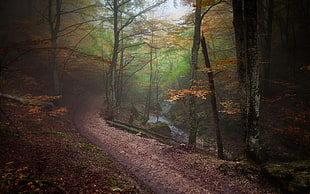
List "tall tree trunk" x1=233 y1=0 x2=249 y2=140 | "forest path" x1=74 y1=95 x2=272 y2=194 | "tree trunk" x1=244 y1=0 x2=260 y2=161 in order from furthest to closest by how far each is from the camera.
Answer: "tall tree trunk" x1=233 y1=0 x2=249 y2=140 < "tree trunk" x1=244 y1=0 x2=260 y2=161 < "forest path" x1=74 y1=95 x2=272 y2=194

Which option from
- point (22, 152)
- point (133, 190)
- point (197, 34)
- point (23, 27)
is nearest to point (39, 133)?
point (22, 152)

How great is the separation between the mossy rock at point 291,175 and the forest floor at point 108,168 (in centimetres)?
41

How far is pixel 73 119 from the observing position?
518 inches

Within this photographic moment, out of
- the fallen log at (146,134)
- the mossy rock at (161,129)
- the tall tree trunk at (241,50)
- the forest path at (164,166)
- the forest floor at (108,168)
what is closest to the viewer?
the forest floor at (108,168)

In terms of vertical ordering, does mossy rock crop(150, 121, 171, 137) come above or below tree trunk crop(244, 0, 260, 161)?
below

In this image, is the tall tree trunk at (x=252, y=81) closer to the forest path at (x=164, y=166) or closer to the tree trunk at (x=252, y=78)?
the tree trunk at (x=252, y=78)

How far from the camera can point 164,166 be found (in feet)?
23.2

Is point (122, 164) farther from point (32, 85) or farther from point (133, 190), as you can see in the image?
point (32, 85)

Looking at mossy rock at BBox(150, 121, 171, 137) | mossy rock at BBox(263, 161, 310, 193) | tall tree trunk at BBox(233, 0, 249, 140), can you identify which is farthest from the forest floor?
mossy rock at BBox(150, 121, 171, 137)

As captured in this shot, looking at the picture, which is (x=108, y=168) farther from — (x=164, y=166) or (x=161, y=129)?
(x=161, y=129)

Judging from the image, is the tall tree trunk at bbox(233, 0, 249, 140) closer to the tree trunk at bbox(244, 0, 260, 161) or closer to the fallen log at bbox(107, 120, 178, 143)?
the tree trunk at bbox(244, 0, 260, 161)

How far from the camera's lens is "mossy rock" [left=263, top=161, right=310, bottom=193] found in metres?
4.71

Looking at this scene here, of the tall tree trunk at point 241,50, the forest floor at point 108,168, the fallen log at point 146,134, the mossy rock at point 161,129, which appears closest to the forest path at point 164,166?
the forest floor at point 108,168

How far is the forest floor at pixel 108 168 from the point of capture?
4.07 metres
